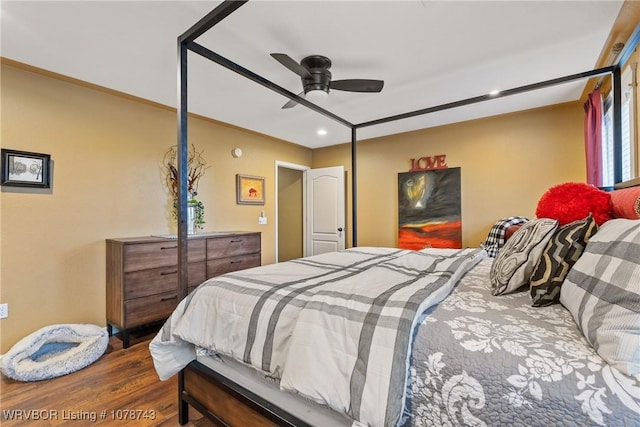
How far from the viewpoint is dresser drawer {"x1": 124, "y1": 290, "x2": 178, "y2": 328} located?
8.45 ft

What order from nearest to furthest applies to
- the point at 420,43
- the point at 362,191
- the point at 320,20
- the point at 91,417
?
the point at 91,417 → the point at 320,20 → the point at 420,43 → the point at 362,191

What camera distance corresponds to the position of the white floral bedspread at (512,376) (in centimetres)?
64

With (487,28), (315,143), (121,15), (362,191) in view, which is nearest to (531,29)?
(487,28)

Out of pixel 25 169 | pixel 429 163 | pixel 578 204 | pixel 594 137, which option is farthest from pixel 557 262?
pixel 25 169

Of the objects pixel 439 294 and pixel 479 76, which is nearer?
pixel 439 294

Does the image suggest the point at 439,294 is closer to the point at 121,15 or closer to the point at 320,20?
the point at 320,20

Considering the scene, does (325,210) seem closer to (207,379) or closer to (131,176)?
(131,176)

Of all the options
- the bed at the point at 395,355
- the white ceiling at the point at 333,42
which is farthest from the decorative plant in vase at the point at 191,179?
the bed at the point at 395,355

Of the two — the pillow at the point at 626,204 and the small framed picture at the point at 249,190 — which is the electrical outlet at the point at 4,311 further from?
the pillow at the point at 626,204

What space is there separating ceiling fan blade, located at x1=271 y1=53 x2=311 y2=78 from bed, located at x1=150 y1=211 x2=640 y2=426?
1.41 metres

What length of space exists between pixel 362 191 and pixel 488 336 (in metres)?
4.02

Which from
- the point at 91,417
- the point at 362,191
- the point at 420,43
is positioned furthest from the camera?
the point at 362,191

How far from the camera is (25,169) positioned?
2.39 metres

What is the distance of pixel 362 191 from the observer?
4781mm
